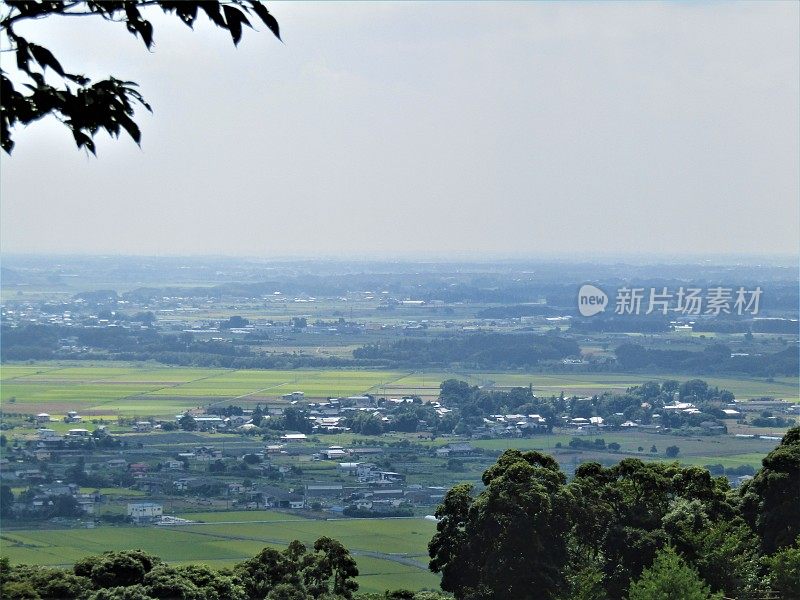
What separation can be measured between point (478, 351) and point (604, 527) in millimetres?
41704

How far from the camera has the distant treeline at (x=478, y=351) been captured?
166ft

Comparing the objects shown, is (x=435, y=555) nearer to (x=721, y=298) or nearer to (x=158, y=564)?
(x=158, y=564)

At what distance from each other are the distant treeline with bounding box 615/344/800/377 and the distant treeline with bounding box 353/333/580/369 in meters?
2.93

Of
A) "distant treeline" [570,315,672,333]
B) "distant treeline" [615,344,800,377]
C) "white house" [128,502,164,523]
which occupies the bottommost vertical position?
"white house" [128,502,164,523]

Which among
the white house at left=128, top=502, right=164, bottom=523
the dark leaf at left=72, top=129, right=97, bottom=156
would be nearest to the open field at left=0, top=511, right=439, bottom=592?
the white house at left=128, top=502, right=164, bottom=523

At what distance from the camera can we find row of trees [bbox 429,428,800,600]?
9.39 meters

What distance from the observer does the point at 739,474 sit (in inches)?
1062

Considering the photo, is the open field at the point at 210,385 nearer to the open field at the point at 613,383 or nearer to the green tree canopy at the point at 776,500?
the open field at the point at 613,383

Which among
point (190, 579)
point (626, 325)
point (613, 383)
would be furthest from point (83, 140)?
point (626, 325)

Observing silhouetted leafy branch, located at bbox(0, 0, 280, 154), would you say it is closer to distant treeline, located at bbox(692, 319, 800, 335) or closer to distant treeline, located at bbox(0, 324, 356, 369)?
distant treeline, located at bbox(0, 324, 356, 369)

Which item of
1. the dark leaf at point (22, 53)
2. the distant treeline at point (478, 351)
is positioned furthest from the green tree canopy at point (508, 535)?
the distant treeline at point (478, 351)

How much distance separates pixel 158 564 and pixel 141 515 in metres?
17.1

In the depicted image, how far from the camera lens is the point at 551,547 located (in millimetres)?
9875

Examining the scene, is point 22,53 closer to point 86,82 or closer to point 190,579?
point 86,82
